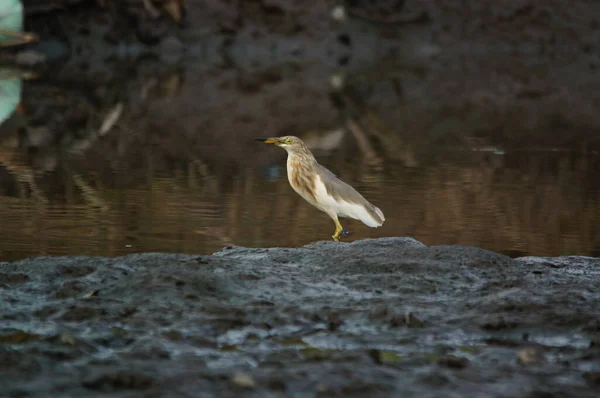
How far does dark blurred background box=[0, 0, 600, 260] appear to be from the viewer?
19.6 ft

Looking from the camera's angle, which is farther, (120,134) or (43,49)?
(43,49)

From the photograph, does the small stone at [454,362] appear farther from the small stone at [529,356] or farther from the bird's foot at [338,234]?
the bird's foot at [338,234]

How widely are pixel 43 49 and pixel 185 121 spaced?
446 inches

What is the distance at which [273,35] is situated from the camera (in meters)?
24.4

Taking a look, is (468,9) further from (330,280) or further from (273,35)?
(330,280)

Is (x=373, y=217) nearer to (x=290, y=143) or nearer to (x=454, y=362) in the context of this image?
(x=290, y=143)

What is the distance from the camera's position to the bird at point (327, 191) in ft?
17.3

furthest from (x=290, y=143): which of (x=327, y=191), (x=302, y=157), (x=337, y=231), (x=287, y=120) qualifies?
(x=287, y=120)

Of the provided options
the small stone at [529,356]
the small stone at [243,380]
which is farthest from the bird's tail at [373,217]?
the small stone at [243,380]

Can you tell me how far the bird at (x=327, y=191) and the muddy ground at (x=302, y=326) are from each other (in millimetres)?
753

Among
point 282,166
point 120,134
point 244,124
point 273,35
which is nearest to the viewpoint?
point 282,166

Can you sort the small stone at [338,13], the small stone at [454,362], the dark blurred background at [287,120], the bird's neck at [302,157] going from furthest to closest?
the small stone at [338,13]
the dark blurred background at [287,120]
the bird's neck at [302,157]
the small stone at [454,362]

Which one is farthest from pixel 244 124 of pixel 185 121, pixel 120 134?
pixel 120 134

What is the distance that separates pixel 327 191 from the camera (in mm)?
5328
